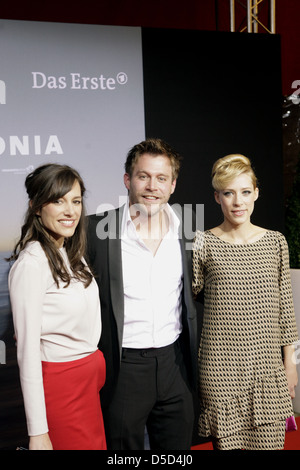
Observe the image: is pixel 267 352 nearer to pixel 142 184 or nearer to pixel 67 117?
pixel 142 184

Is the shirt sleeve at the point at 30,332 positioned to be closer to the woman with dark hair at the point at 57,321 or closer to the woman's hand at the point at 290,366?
the woman with dark hair at the point at 57,321

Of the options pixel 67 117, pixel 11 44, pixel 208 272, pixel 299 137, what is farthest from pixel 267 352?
pixel 299 137

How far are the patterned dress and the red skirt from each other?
0.62 m

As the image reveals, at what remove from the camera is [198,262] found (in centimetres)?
253

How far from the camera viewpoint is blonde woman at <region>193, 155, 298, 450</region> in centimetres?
246

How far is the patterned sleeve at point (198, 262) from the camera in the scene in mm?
2525

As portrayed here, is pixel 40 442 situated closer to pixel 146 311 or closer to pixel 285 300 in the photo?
pixel 146 311

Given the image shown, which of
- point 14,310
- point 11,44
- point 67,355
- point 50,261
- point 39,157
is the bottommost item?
point 67,355

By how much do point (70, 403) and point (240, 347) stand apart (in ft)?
2.69

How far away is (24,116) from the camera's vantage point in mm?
3318

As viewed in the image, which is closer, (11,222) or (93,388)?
(93,388)

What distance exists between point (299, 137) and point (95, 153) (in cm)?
247

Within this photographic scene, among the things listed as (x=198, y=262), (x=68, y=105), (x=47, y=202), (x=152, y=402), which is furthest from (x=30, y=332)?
(x=68, y=105)

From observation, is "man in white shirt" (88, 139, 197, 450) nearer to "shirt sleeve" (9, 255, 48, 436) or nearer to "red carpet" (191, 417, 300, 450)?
"shirt sleeve" (9, 255, 48, 436)
